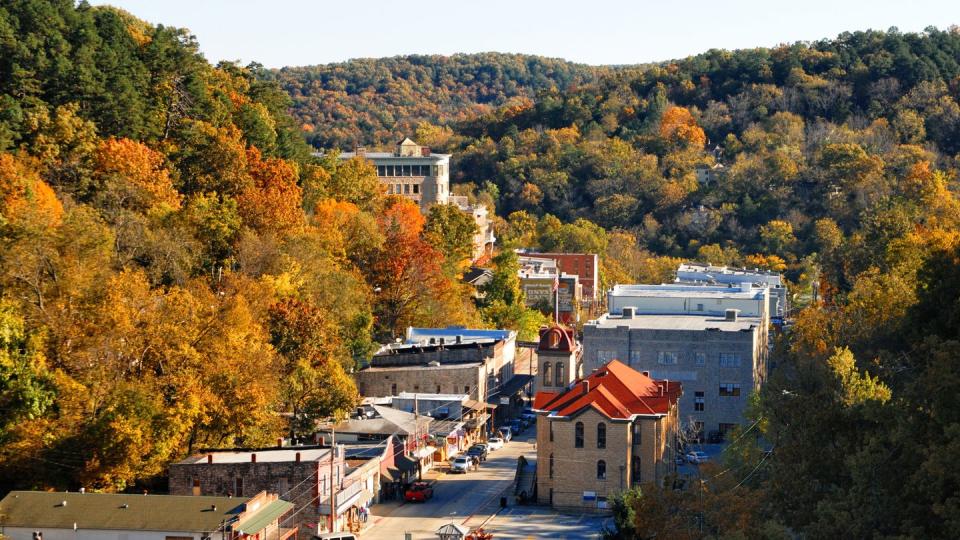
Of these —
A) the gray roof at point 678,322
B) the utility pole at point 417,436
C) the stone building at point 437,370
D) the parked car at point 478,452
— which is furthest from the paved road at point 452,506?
the gray roof at point 678,322

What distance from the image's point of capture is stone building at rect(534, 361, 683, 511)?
191ft

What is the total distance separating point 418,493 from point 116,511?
599 inches

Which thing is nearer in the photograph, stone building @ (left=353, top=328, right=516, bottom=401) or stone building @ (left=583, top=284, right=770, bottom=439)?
stone building @ (left=583, top=284, right=770, bottom=439)

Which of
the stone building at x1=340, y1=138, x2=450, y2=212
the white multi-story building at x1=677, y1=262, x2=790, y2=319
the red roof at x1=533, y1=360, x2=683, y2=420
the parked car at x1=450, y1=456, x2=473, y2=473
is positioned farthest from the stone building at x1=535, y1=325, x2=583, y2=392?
the stone building at x1=340, y1=138, x2=450, y2=212

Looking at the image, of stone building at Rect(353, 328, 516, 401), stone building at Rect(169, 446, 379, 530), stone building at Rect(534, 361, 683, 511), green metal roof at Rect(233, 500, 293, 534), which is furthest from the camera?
stone building at Rect(353, 328, 516, 401)

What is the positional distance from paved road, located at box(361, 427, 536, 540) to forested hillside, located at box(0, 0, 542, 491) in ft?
17.7

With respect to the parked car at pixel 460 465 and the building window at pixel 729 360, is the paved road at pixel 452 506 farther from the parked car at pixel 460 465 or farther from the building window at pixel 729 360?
the building window at pixel 729 360

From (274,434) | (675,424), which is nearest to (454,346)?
(675,424)

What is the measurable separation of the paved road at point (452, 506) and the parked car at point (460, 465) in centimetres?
30

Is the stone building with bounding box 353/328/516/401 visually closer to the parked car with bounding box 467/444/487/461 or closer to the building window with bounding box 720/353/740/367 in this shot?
the parked car with bounding box 467/444/487/461

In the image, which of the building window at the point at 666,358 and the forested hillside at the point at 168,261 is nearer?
the forested hillside at the point at 168,261

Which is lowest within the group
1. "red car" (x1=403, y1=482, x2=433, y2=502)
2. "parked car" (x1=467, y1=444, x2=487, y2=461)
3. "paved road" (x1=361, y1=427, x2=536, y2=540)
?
"paved road" (x1=361, y1=427, x2=536, y2=540)

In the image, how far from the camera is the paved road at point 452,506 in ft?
178

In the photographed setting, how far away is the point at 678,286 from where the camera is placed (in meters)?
87.8
